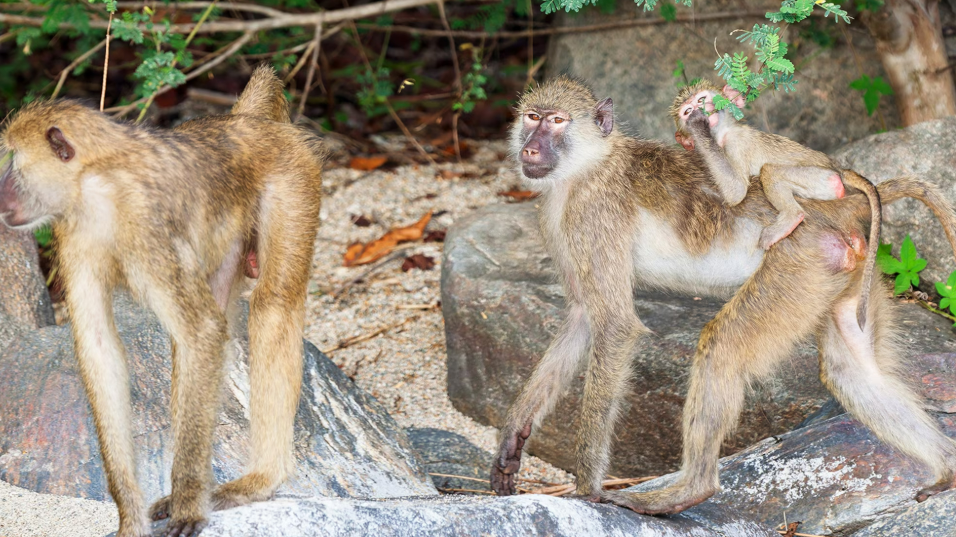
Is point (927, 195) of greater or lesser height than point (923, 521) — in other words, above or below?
above

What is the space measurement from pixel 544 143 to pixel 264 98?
3.33 feet

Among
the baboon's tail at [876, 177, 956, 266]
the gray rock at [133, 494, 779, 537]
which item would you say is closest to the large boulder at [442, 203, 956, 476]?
the baboon's tail at [876, 177, 956, 266]

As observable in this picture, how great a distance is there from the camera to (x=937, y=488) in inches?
131

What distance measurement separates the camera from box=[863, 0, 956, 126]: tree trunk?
4992 mm

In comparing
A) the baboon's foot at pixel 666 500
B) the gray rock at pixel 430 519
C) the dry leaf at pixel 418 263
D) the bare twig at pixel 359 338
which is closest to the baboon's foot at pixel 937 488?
the baboon's foot at pixel 666 500

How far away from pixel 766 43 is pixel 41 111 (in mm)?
1971

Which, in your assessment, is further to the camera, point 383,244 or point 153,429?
point 383,244

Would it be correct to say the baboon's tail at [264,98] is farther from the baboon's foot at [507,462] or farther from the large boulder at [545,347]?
the baboon's foot at [507,462]

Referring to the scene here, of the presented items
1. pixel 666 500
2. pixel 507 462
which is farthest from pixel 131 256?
pixel 666 500

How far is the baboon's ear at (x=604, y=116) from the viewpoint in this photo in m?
3.84

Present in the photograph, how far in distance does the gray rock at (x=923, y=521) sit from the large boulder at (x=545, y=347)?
2.39 feet

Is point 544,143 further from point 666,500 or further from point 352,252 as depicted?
point 352,252

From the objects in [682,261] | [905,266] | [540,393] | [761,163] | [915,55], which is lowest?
[540,393]

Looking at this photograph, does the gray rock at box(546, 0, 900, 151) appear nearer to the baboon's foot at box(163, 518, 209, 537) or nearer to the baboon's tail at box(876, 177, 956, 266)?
the baboon's tail at box(876, 177, 956, 266)
